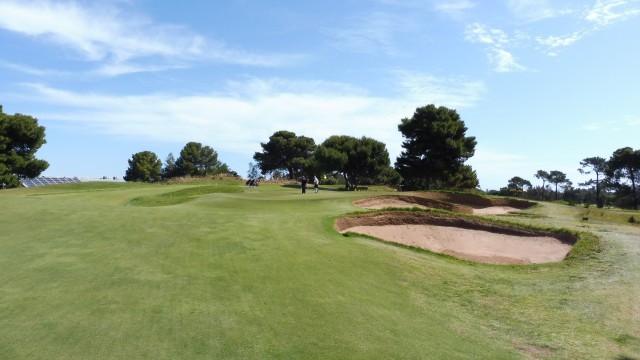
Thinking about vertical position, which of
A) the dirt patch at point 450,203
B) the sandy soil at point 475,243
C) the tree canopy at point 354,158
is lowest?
the sandy soil at point 475,243

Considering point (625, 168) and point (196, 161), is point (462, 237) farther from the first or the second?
point (196, 161)

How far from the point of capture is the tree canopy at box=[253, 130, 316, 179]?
346ft

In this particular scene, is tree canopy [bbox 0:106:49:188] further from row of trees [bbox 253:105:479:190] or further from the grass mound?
row of trees [bbox 253:105:479:190]

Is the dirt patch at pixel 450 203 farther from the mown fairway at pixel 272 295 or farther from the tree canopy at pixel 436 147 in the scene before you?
the tree canopy at pixel 436 147

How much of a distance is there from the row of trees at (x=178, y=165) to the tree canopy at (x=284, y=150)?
17219mm

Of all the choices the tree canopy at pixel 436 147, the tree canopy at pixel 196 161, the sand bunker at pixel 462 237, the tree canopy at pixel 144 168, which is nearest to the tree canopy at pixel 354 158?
the tree canopy at pixel 436 147

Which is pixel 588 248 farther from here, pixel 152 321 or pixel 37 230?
pixel 37 230

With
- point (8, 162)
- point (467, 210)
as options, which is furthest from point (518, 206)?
point (8, 162)

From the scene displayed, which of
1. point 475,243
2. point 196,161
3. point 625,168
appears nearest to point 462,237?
point 475,243

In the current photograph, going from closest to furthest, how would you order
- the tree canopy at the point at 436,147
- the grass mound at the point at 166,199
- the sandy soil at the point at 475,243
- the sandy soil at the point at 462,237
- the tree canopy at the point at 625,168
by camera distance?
the sandy soil at the point at 475,243, the sandy soil at the point at 462,237, the grass mound at the point at 166,199, the tree canopy at the point at 436,147, the tree canopy at the point at 625,168

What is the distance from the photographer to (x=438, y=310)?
39.0 feet

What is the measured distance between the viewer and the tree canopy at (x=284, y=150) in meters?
105

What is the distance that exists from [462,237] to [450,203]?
499 inches

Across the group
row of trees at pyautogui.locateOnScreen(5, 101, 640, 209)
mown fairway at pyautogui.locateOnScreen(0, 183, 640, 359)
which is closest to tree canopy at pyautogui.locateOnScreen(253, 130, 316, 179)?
row of trees at pyautogui.locateOnScreen(5, 101, 640, 209)
